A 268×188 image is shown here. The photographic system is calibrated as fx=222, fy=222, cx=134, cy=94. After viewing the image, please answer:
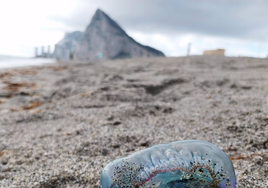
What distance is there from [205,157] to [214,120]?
0.62m

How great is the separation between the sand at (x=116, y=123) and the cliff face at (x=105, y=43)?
10628mm

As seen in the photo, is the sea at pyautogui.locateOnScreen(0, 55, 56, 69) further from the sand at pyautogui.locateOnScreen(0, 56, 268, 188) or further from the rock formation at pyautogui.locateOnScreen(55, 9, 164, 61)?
the rock formation at pyautogui.locateOnScreen(55, 9, 164, 61)

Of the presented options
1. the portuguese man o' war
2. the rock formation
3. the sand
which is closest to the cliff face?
the rock formation

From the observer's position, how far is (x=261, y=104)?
4.01 ft

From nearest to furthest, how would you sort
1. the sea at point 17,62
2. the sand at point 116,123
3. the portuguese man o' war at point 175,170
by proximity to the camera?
1. the portuguese man o' war at point 175,170
2. the sand at point 116,123
3. the sea at point 17,62

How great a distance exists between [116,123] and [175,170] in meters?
0.71

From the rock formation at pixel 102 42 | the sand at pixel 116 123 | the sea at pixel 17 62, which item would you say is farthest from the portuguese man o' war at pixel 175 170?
the rock formation at pixel 102 42

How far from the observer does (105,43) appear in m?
14.5

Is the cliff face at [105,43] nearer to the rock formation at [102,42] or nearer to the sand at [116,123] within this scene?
the rock formation at [102,42]

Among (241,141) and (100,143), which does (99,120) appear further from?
(241,141)

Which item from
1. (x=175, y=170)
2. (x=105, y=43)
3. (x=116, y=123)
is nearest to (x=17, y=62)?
(x=116, y=123)

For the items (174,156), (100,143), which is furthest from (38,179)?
(174,156)

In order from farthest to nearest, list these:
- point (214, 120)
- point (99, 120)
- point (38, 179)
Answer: point (99, 120) < point (214, 120) < point (38, 179)

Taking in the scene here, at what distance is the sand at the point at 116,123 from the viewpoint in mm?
767
